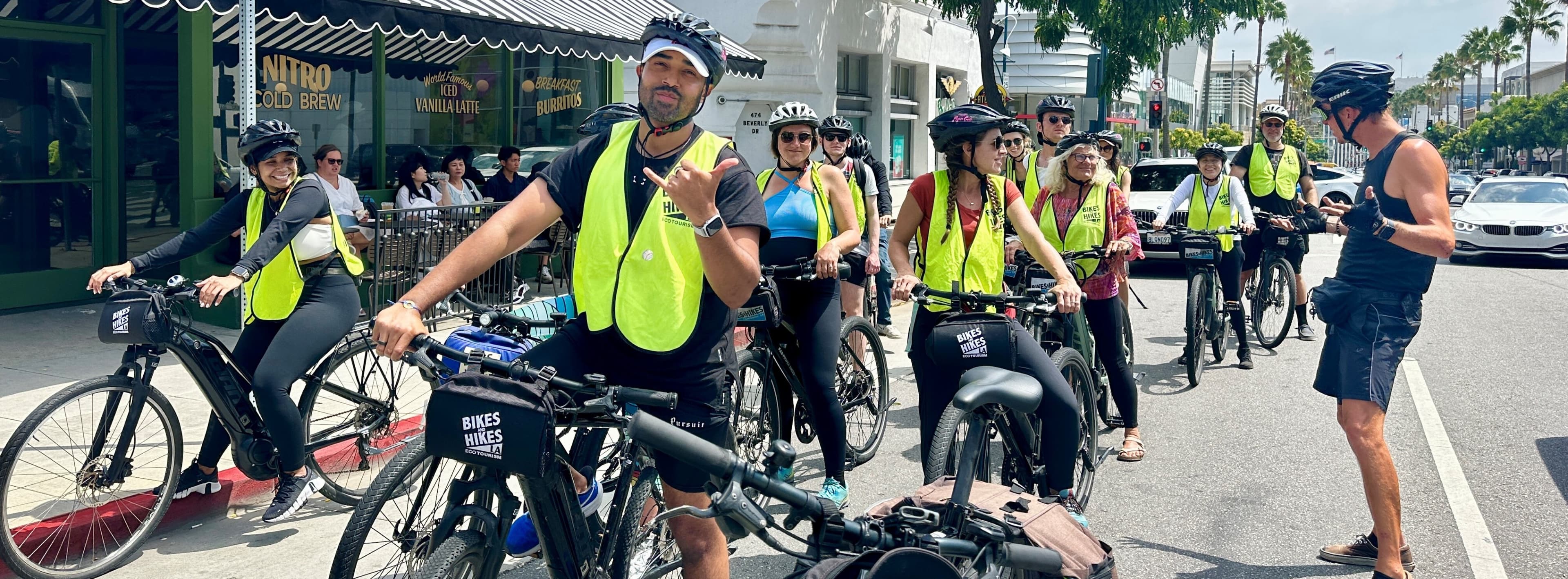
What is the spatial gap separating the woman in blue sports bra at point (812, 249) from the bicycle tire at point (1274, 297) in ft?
17.3

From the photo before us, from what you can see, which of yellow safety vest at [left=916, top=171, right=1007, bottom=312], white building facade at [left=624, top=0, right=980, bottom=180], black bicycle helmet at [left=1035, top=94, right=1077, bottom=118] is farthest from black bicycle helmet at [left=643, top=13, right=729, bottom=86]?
white building facade at [left=624, top=0, right=980, bottom=180]

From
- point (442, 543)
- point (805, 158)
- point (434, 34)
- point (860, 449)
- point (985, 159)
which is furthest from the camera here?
point (434, 34)

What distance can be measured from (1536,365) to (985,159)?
707 centimetres

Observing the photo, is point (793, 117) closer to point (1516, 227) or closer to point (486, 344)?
point (486, 344)

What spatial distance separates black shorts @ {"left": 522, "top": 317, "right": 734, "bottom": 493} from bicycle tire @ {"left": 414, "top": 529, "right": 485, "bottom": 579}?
0.54 m

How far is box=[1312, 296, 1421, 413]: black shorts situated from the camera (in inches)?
181

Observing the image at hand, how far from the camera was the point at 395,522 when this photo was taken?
126 inches

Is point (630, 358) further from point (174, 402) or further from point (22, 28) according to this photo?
point (22, 28)

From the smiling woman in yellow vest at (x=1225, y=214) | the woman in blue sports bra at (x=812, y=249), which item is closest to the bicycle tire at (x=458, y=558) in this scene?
the woman in blue sports bra at (x=812, y=249)

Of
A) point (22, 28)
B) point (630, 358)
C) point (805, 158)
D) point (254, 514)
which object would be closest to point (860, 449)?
point (805, 158)

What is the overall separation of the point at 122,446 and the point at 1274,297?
8603 mm

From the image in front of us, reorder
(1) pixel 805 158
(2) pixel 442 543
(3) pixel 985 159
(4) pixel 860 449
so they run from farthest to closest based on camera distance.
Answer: (4) pixel 860 449 → (1) pixel 805 158 → (3) pixel 985 159 → (2) pixel 442 543

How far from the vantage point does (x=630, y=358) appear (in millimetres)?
3334

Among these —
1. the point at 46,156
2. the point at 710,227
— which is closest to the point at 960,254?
the point at 710,227
